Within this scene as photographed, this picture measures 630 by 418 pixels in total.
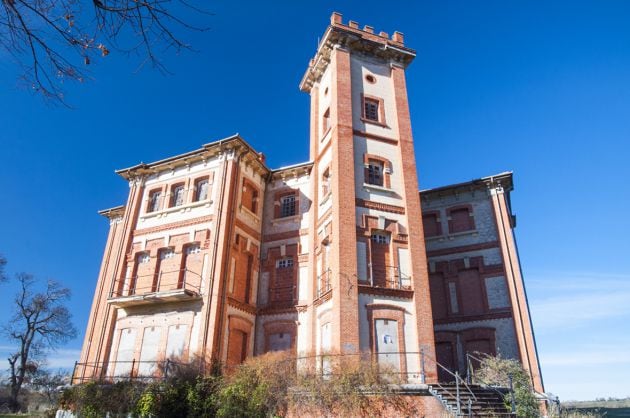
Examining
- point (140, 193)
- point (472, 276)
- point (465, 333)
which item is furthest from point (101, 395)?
point (472, 276)

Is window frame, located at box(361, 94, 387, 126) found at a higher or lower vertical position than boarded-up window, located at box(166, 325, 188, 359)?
higher

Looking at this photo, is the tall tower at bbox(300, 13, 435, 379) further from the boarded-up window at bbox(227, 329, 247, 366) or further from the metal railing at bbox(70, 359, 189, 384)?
the metal railing at bbox(70, 359, 189, 384)

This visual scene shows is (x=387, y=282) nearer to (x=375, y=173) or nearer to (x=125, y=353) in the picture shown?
(x=375, y=173)

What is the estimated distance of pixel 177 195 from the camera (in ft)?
79.9

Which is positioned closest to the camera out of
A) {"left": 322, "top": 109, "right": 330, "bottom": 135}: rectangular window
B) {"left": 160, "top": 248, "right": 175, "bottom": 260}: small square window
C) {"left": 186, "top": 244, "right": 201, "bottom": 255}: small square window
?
{"left": 186, "top": 244, "right": 201, "bottom": 255}: small square window

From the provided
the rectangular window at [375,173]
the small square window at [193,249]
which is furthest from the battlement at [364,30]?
the small square window at [193,249]

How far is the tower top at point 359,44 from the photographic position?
79.8ft

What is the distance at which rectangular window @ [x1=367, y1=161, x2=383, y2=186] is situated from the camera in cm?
2158

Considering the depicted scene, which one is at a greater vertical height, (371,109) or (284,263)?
(371,109)

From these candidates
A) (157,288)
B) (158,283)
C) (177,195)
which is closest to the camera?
(157,288)

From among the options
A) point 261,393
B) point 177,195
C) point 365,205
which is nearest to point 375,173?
point 365,205

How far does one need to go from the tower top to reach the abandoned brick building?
0.08 meters

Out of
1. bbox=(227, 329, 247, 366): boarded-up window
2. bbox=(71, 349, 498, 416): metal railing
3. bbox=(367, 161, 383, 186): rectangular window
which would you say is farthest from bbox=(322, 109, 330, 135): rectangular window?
bbox=(71, 349, 498, 416): metal railing

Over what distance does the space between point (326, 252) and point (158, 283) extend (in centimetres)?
842
